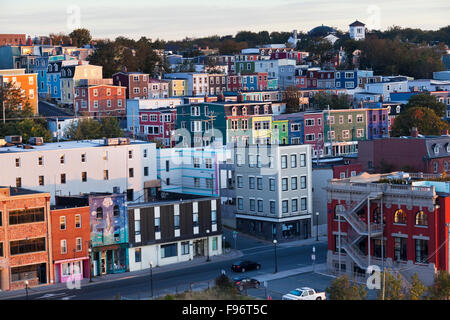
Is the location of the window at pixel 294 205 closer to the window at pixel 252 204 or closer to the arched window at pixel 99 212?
the window at pixel 252 204

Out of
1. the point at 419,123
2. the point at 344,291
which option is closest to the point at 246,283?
the point at 344,291

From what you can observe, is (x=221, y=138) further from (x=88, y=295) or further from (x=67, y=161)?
(x=88, y=295)

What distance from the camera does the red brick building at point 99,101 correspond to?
106938 millimetres

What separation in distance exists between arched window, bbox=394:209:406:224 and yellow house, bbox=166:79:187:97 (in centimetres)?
7973

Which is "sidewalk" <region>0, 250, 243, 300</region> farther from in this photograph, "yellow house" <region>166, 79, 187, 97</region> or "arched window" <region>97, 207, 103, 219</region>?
"yellow house" <region>166, 79, 187, 97</region>

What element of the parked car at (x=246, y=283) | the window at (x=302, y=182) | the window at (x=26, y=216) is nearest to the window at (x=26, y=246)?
the window at (x=26, y=216)

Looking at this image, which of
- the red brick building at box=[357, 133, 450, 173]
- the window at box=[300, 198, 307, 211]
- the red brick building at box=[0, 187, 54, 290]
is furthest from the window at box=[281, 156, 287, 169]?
the red brick building at box=[0, 187, 54, 290]

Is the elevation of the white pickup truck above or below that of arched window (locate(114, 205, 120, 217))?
below

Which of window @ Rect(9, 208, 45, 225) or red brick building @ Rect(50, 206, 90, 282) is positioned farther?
red brick building @ Rect(50, 206, 90, 282)

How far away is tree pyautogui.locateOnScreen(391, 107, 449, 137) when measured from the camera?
8856 centimetres

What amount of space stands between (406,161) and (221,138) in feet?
75.6

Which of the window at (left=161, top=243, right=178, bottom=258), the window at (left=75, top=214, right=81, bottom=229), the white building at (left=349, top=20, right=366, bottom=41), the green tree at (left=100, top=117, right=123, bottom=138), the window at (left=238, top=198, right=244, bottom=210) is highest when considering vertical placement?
the white building at (left=349, top=20, right=366, bottom=41)

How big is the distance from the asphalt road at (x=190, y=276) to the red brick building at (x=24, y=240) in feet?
7.02

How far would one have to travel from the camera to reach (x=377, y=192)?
4672 cm
